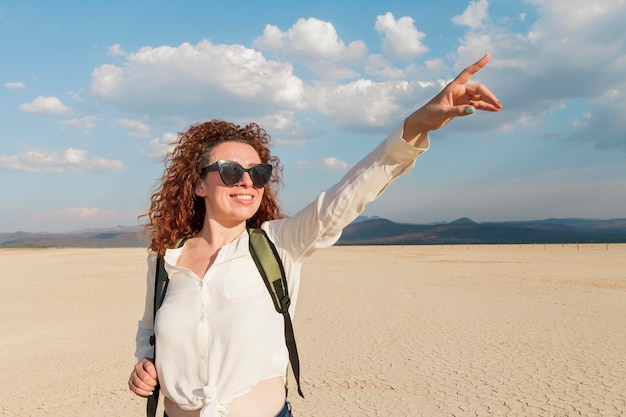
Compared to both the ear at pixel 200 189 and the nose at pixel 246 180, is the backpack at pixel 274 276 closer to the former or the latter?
the nose at pixel 246 180

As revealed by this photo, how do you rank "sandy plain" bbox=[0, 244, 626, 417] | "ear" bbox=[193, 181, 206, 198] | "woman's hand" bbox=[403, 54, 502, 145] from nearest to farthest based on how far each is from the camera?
"woman's hand" bbox=[403, 54, 502, 145], "ear" bbox=[193, 181, 206, 198], "sandy plain" bbox=[0, 244, 626, 417]

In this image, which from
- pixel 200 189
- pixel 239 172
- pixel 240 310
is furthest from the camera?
pixel 200 189

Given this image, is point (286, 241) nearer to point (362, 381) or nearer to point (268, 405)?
point (268, 405)

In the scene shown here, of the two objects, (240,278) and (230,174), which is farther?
(230,174)

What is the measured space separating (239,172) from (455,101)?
856 mm

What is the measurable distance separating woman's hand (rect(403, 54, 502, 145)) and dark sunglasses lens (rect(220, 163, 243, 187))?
28.0 inches

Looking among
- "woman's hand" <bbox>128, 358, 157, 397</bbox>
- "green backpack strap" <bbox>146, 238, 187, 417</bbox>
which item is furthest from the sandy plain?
"woman's hand" <bbox>128, 358, 157, 397</bbox>

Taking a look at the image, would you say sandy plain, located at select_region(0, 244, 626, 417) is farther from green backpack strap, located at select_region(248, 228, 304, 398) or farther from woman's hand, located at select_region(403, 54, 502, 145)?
woman's hand, located at select_region(403, 54, 502, 145)

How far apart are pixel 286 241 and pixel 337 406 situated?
4812 mm

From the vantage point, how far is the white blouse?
175 centimetres

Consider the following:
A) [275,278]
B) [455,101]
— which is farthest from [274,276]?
[455,101]

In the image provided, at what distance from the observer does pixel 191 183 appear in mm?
2283

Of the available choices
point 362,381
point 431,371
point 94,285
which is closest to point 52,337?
point 362,381

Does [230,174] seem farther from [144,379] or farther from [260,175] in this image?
[144,379]
